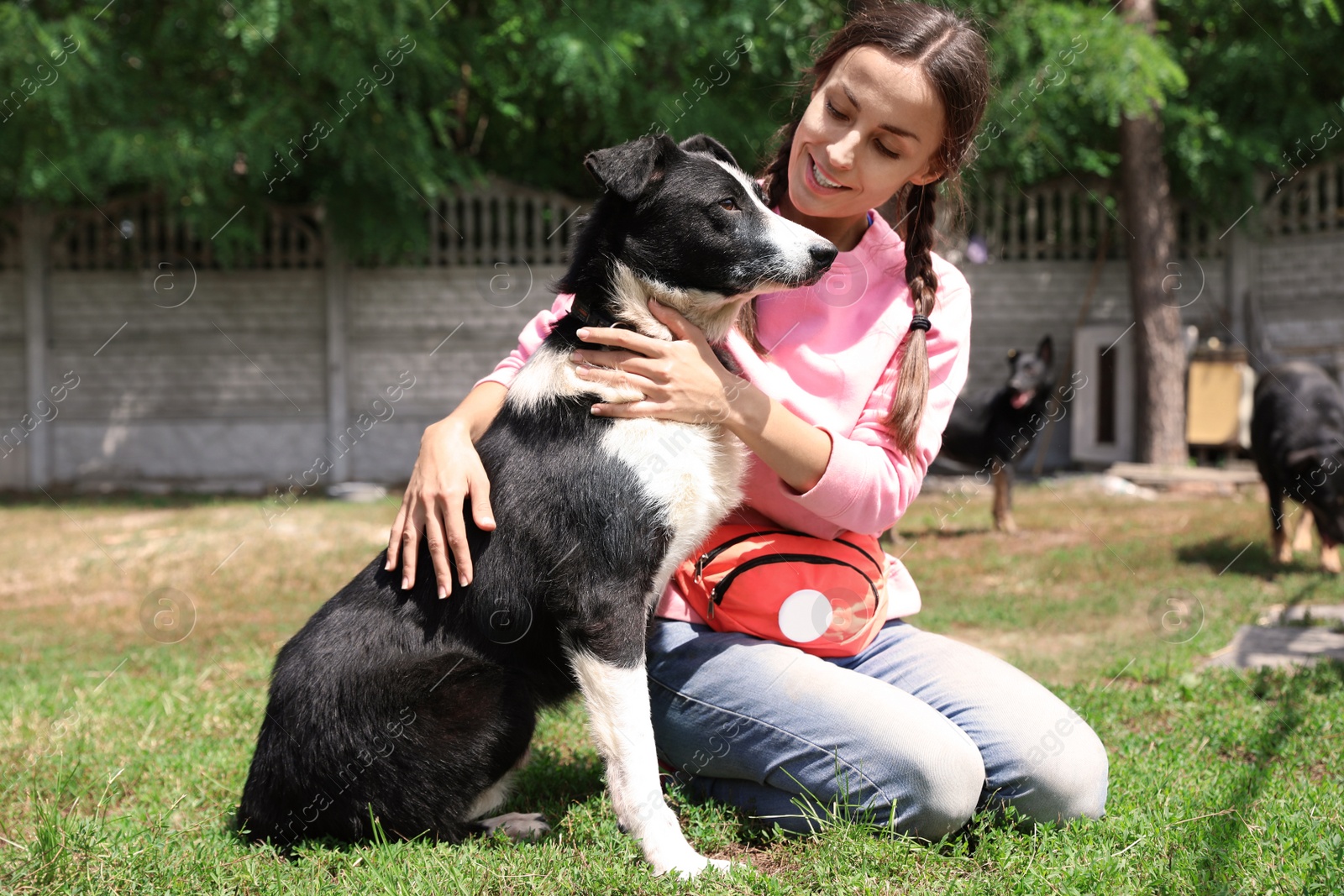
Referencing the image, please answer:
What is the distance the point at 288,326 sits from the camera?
1011 cm

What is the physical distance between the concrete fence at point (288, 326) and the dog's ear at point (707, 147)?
760 cm

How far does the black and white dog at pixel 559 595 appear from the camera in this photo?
2.05 m

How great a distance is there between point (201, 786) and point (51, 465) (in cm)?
892

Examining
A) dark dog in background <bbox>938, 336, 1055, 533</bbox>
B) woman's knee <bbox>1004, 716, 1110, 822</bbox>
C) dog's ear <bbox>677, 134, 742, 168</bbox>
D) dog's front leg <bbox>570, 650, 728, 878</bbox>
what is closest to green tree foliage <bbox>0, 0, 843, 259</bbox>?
dark dog in background <bbox>938, 336, 1055, 533</bbox>

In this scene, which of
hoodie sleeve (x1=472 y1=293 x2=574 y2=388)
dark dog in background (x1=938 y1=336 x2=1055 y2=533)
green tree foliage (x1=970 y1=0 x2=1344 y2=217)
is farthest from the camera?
green tree foliage (x1=970 y1=0 x2=1344 y2=217)

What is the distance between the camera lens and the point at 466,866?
7.01ft

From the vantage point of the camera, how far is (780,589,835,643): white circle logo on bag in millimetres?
2299

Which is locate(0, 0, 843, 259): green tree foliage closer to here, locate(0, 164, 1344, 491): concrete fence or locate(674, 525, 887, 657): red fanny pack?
locate(0, 164, 1344, 491): concrete fence

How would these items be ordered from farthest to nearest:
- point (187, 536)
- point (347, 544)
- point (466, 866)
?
point (187, 536), point (347, 544), point (466, 866)

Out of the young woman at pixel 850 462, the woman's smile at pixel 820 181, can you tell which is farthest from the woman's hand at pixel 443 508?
the woman's smile at pixel 820 181

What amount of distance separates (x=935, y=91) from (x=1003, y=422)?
16.7ft

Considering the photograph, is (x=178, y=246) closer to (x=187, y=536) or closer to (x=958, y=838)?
(x=187, y=536)

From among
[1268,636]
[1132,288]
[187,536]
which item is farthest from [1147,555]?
[187,536]

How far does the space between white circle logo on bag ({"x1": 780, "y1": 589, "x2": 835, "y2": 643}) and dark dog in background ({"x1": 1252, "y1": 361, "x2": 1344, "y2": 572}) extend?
4.24 m
